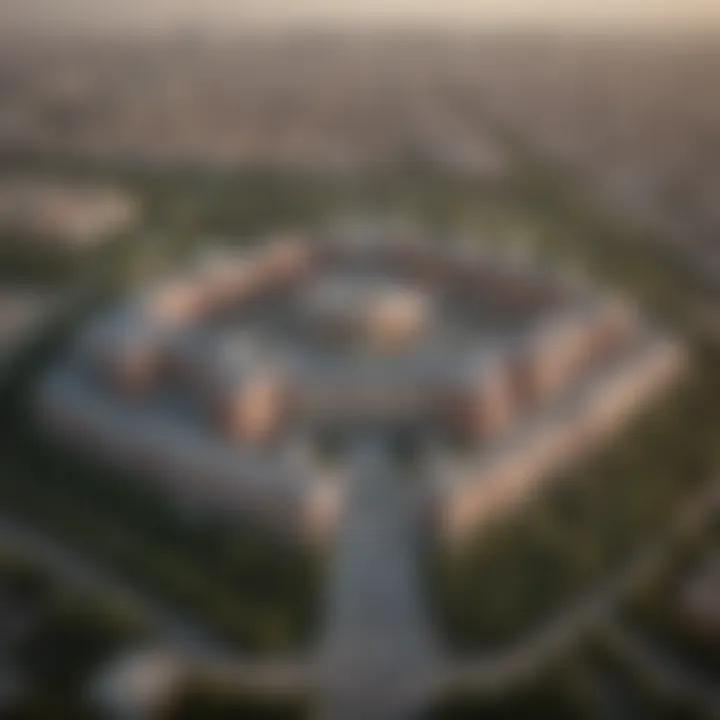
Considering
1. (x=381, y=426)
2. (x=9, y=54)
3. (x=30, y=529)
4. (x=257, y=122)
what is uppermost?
(x=381, y=426)

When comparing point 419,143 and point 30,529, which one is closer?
point 30,529

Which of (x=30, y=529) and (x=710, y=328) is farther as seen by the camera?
(x=710, y=328)

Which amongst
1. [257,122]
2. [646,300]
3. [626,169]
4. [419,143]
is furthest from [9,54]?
[646,300]

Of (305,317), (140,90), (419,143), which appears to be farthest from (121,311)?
(140,90)

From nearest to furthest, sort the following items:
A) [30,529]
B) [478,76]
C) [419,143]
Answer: [30,529] → [419,143] → [478,76]

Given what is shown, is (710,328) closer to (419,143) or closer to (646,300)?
(646,300)

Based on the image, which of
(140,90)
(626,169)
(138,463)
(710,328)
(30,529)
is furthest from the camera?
(140,90)

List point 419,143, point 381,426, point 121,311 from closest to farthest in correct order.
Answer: point 381,426
point 121,311
point 419,143

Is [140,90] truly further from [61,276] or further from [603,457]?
[603,457]

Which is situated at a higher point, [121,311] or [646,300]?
[646,300]
